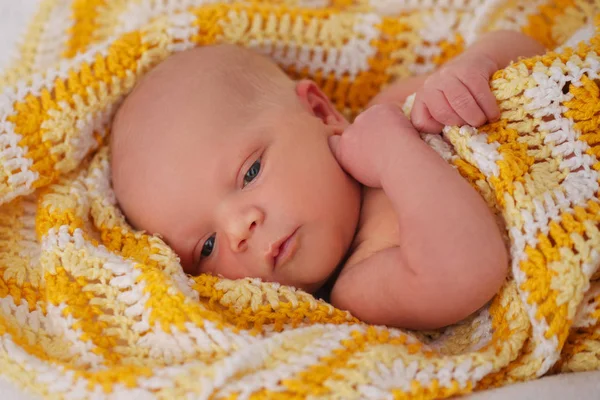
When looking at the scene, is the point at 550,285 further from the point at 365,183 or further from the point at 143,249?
the point at 143,249

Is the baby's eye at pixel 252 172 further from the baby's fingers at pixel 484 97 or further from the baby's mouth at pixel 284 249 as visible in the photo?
the baby's fingers at pixel 484 97

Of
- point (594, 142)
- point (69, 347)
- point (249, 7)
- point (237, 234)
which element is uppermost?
point (249, 7)

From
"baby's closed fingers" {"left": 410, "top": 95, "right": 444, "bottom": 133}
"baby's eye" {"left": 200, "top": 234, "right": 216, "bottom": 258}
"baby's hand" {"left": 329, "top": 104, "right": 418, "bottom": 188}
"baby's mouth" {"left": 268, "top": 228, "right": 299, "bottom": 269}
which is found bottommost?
"baby's eye" {"left": 200, "top": 234, "right": 216, "bottom": 258}

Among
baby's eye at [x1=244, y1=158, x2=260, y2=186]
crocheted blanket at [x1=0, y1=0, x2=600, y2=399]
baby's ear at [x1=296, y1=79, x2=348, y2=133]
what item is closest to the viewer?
crocheted blanket at [x1=0, y1=0, x2=600, y2=399]

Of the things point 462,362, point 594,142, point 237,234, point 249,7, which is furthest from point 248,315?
point 249,7

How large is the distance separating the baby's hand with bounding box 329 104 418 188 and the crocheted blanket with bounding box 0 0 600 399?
0.07 metres

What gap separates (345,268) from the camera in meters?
1.35

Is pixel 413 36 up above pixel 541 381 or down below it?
above

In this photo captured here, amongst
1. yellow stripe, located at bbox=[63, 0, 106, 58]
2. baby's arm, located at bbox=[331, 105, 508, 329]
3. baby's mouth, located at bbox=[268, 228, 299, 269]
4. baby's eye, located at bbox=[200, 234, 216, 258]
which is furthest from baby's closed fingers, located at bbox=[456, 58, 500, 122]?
yellow stripe, located at bbox=[63, 0, 106, 58]

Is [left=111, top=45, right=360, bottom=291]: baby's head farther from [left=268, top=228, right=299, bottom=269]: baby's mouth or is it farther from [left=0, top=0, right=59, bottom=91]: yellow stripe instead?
[left=0, top=0, right=59, bottom=91]: yellow stripe

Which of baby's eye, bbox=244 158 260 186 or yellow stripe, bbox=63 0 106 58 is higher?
yellow stripe, bbox=63 0 106 58

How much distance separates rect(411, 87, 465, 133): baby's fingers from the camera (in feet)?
4.09

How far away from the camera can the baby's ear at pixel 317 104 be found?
155 centimetres

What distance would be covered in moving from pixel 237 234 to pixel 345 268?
0.73 ft
